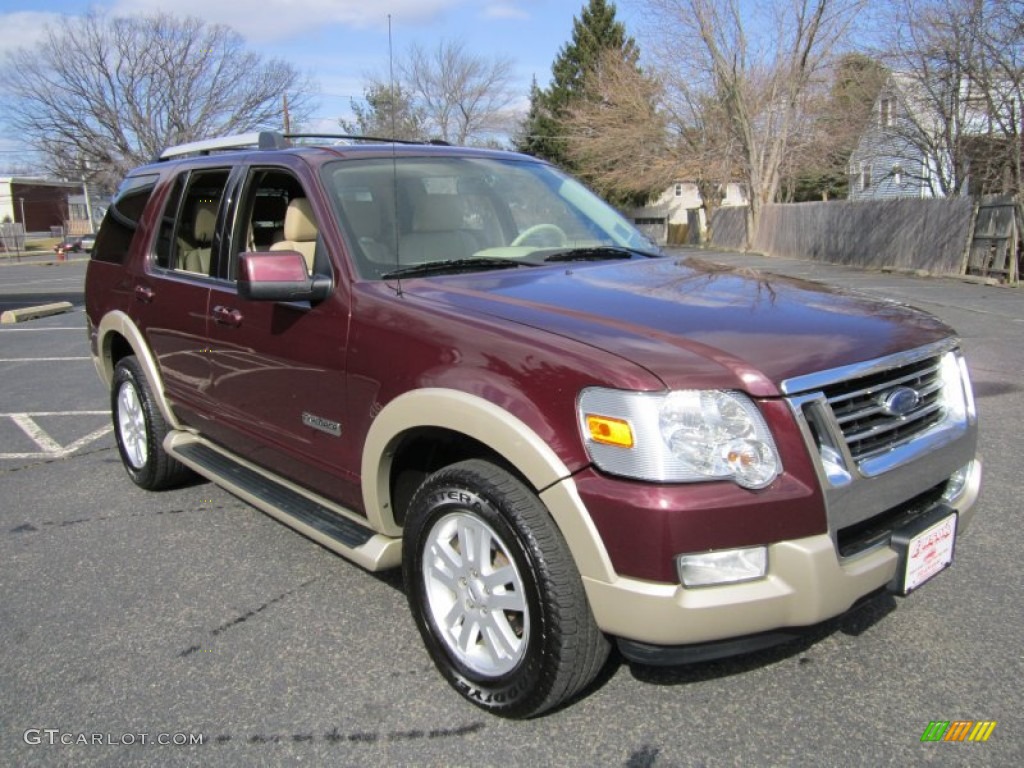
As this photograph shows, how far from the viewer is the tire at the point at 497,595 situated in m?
2.34

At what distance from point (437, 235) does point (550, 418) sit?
4.63ft

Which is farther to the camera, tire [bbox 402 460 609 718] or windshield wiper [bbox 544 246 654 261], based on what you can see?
windshield wiper [bbox 544 246 654 261]

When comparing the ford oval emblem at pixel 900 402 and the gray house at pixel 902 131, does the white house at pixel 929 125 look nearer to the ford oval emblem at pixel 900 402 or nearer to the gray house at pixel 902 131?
the gray house at pixel 902 131

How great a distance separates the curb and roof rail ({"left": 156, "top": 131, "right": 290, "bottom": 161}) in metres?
10.7

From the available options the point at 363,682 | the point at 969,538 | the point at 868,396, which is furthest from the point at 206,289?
the point at 969,538

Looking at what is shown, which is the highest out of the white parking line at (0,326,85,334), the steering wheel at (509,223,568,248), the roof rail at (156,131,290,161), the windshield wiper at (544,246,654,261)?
the roof rail at (156,131,290,161)

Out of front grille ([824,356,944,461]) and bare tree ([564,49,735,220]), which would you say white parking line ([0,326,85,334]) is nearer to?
front grille ([824,356,944,461])

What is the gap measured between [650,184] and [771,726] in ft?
136

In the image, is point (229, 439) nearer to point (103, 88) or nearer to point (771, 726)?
point (771, 726)

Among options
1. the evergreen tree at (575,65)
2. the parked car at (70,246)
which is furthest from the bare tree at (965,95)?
the parked car at (70,246)

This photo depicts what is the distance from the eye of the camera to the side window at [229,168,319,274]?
368cm

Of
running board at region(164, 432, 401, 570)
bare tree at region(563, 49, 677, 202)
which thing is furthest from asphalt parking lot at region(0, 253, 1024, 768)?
bare tree at region(563, 49, 677, 202)

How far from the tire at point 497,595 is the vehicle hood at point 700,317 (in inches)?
21.3

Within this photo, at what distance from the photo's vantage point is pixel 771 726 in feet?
8.21
